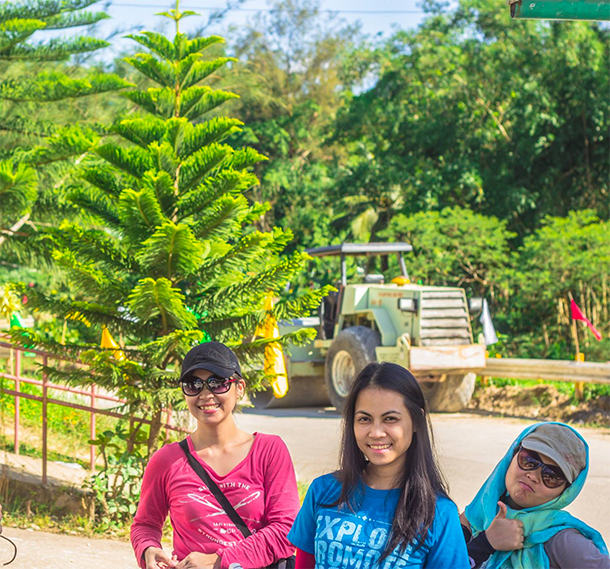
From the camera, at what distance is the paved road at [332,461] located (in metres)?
5.38

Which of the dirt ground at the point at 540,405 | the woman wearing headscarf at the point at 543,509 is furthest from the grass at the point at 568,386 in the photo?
the woman wearing headscarf at the point at 543,509

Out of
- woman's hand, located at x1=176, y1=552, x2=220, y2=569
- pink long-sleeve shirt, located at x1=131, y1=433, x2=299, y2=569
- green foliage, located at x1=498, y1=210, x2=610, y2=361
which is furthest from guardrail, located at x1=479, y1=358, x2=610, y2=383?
woman's hand, located at x1=176, y1=552, x2=220, y2=569

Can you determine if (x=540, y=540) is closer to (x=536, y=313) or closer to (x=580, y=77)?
(x=536, y=313)

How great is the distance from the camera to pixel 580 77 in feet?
59.8

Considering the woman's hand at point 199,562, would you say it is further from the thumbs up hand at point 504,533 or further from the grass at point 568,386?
the grass at point 568,386

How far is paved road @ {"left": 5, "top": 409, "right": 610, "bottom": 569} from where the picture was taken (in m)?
5.38

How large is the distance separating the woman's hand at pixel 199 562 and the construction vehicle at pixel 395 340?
8480 mm

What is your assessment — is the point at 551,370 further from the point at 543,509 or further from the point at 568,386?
the point at 543,509

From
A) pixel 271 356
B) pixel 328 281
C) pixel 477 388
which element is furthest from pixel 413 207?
pixel 271 356

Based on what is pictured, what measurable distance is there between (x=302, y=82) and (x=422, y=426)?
32692 millimetres

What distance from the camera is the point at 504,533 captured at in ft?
8.48

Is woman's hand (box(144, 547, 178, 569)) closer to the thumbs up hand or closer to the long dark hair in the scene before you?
the long dark hair

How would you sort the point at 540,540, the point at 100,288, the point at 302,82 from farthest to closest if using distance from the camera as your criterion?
the point at 302,82 < the point at 100,288 < the point at 540,540

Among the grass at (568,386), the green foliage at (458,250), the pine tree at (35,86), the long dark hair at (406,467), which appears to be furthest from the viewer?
the green foliage at (458,250)
